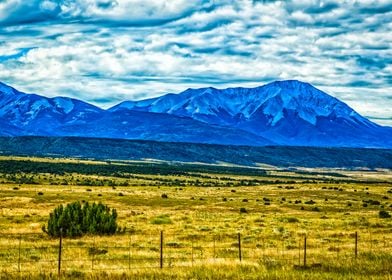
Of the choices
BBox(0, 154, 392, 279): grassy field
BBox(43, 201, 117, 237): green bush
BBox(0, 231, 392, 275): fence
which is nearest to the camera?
BBox(0, 154, 392, 279): grassy field

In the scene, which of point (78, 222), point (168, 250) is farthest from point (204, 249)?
point (78, 222)

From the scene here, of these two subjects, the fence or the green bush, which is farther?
the green bush

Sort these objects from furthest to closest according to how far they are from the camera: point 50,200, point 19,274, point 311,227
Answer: point 50,200 → point 311,227 → point 19,274

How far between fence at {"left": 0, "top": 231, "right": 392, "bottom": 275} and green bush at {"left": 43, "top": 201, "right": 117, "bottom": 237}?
116 centimetres

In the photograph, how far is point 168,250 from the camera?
1214 inches

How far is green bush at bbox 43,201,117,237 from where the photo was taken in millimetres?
37750

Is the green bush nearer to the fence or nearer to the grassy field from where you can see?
the grassy field

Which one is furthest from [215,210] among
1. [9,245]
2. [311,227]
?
[9,245]

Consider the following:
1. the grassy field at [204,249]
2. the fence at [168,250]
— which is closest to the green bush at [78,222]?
the grassy field at [204,249]

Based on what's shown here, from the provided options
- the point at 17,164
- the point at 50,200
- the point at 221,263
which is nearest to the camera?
the point at 221,263

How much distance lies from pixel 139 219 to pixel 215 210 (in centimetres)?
1779

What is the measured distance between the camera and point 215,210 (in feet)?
226

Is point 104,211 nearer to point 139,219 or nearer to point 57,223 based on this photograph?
point 57,223

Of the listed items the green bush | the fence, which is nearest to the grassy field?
the fence
